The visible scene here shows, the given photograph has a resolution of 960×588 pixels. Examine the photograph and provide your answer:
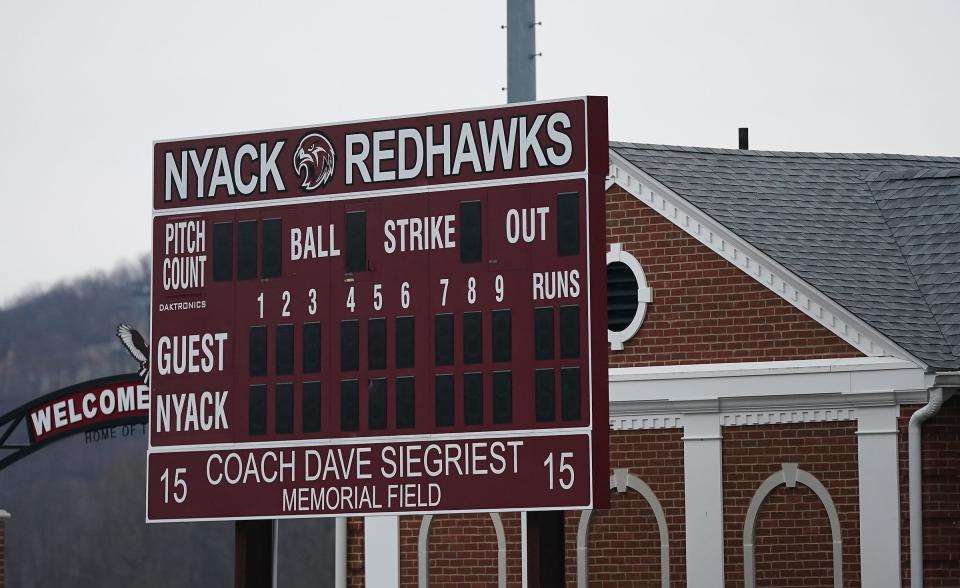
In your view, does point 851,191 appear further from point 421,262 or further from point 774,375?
point 421,262

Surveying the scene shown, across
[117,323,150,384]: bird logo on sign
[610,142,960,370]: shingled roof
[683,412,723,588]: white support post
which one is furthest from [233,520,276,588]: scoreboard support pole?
[117,323,150,384]: bird logo on sign

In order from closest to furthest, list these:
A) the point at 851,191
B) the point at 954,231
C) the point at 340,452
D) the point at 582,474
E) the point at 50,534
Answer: the point at 582,474, the point at 340,452, the point at 954,231, the point at 851,191, the point at 50,534

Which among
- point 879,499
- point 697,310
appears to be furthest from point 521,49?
point 879,499

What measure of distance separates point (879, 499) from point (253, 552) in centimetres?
729

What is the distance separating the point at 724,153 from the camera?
24.2m

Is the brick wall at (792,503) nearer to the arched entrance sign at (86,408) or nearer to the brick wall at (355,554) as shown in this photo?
the brick wall at (355,554)

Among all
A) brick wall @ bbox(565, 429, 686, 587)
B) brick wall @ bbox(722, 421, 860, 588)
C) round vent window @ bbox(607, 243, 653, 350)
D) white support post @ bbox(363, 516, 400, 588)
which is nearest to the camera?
brick wall @ bbox(722, 421, 860, 588)

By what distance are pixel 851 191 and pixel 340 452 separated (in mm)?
10613

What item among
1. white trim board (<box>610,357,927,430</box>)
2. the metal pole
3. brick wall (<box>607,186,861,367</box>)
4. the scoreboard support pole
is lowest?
the scoreboard support pole

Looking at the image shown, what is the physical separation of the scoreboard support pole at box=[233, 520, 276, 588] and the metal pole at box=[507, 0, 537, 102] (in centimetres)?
1278

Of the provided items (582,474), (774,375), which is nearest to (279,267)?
(582,474)

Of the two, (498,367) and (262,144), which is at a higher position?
(262,144)

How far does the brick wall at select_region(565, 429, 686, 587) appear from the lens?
21.5 metres

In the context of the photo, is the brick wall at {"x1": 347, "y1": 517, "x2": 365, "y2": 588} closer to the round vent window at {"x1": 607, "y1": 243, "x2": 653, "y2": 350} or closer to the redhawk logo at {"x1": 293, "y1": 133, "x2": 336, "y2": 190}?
the round vent window at {"x1": 607, "y1": 243, "x2": 653, "y2": 350}
